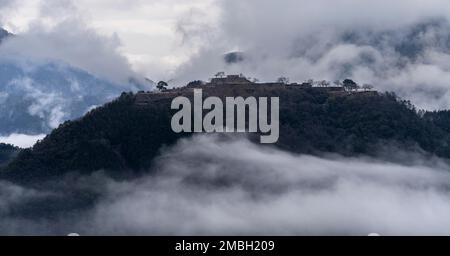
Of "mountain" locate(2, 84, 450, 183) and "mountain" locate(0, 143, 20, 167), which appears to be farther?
"mountain" locate(0, 143, 20, 167)

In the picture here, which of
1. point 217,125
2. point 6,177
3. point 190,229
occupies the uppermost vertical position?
point 217,125

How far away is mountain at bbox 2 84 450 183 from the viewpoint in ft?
435

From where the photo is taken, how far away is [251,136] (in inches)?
5684

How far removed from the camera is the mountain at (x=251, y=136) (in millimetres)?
132500

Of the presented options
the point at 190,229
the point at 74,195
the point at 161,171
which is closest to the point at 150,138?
the point at 161,171

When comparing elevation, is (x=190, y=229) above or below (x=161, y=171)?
below

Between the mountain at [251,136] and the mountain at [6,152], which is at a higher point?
the mountain at [6,152]

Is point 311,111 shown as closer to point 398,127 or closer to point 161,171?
point 398,127

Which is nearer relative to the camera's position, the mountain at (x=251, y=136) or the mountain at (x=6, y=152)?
the mountain at (x=251, y=136)

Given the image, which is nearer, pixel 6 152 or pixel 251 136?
pixel 251 136

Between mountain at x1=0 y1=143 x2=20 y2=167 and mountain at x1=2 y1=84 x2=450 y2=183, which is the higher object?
mountain at x1=0 y1=143 x2=20 y2=167

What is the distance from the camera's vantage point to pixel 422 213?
134 m
